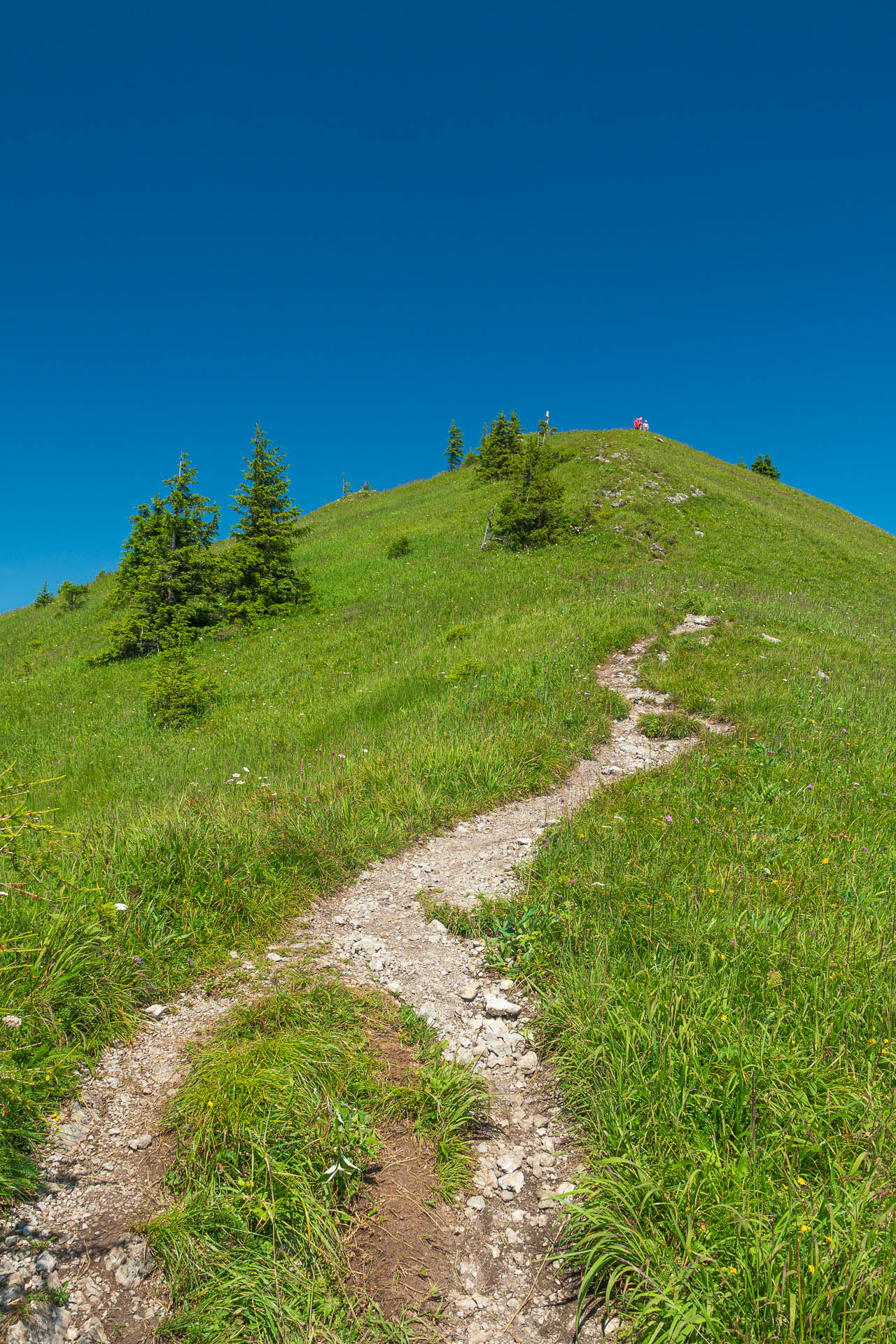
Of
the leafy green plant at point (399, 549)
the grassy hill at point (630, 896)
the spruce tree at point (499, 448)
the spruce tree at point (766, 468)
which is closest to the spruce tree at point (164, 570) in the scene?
the grassy hill at point (630, 896)

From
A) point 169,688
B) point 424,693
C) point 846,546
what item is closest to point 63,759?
point 169,688

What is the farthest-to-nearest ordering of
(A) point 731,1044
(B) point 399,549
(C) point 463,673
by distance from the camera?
(B) point 399,549, (C) point 463,673, (A) point 731,1044

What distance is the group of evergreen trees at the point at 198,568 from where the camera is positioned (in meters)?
21.1

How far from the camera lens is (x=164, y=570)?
21234 mm

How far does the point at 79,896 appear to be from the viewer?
4.48 meters

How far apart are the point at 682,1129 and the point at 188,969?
3494 millimetres

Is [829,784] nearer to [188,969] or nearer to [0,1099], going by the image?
[188,969]

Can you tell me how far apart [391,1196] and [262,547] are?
75.3ft

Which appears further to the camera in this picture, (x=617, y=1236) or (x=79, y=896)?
(x=79, y=896)

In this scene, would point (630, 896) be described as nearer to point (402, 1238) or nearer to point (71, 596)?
point (402, 1238)

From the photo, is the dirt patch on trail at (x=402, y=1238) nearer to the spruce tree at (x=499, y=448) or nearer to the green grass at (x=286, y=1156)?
the green grass at (x=286, y=1156)

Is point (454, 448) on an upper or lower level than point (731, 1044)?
upper

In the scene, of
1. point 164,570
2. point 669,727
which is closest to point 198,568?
point 164,570

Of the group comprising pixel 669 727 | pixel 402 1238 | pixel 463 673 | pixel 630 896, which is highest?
pixel 463 673
